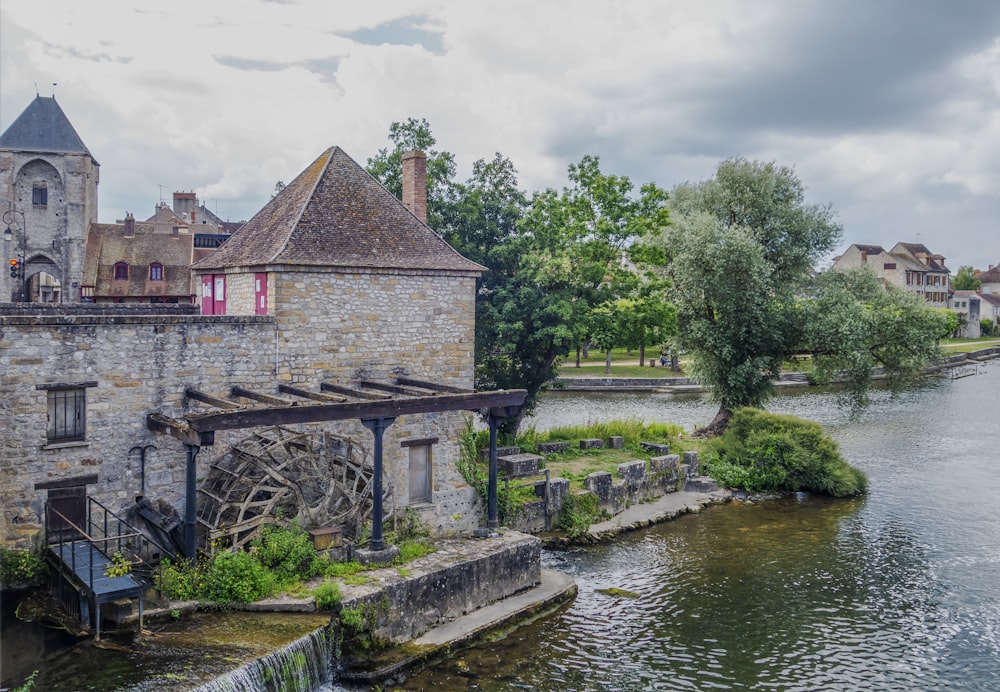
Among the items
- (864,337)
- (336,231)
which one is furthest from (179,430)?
(864,337)

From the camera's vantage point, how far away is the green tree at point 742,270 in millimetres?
29078

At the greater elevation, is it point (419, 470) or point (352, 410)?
point (352, 410)

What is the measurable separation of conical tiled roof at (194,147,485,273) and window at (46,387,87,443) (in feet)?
13.8

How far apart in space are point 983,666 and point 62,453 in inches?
614

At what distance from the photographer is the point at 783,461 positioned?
25703mm

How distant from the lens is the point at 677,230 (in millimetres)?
30500

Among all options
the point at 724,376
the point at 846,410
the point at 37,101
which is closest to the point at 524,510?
the point at 724,376

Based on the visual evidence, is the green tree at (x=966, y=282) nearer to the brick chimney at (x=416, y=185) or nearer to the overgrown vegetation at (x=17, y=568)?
the brick chimney at (x=416, y=185)

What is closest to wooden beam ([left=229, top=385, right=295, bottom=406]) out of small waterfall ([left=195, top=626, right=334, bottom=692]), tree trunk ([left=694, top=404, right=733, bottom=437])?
small waterfall ([left=195, top=626, right=334, bottom=692])

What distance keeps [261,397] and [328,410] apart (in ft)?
5.10

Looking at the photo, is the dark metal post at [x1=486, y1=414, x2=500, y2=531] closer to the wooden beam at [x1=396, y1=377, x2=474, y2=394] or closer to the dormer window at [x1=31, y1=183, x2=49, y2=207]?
the wooden beam at [x1=396, y1=377, x2=474, y2=394]

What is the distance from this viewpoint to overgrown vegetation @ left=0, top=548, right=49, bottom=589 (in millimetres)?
12984

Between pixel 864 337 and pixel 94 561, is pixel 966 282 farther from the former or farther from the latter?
pixel 94 561

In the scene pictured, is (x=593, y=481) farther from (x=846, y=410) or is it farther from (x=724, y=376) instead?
(x=846, y=410)
